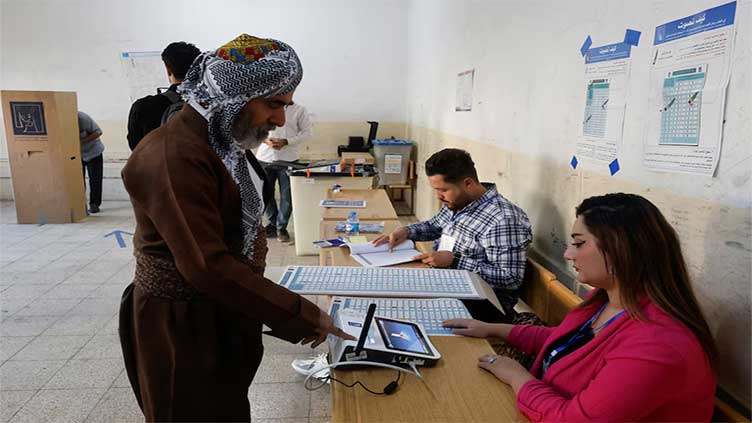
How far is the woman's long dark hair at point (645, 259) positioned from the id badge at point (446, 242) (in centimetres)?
102

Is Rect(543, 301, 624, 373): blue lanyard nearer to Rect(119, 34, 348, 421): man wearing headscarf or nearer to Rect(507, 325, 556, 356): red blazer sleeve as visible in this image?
Rect(507, 325, 556, 356): red blazer sleeve

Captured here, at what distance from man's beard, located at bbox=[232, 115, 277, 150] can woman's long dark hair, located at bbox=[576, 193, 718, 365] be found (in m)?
0.76

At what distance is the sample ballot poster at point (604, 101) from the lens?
4.44 ft

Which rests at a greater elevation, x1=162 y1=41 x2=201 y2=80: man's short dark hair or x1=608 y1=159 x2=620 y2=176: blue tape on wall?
x1=162 y1=41 x2=201 y2=80: man's short dark hair

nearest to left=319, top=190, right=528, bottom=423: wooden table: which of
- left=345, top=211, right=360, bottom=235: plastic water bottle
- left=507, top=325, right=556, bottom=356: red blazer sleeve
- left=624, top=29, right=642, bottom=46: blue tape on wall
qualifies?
left=507, top=325, right=556, bottom=356: red blazer sleeve

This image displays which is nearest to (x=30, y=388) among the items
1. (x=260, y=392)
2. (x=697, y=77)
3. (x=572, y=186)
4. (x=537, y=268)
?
(x=260, y=392)

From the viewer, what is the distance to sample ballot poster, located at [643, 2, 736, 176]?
39.1 inches

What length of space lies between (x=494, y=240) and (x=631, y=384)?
96cm

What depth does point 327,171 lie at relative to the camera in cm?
379

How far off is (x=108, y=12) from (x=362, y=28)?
3075 millimetres

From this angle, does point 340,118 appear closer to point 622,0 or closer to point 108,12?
point 108,12

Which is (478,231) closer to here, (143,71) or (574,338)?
(574,338)

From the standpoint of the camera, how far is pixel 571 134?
1.66m

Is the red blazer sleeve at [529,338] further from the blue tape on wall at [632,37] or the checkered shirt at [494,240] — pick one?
the blue tape on wall at [632,37]
